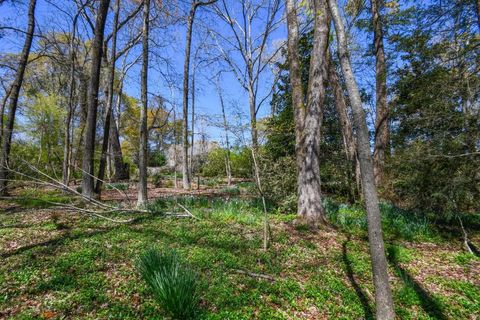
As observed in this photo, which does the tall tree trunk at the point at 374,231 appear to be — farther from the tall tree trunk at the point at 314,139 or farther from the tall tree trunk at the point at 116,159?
the tall tree trunk at the point at 116,159

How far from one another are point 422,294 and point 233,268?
2.47m

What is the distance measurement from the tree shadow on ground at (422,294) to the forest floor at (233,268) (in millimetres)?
15

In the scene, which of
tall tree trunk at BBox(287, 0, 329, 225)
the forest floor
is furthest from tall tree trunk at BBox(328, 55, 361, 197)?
tall tree trunk at BBox(287, 0, 329, 225)

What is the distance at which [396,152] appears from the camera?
A: 5.85 m

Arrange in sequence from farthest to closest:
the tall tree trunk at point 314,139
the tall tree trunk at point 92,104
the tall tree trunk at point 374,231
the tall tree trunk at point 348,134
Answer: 1. the tall tree trunk at point 348,134
2. the tall tree trunk at point 92,104
3. the tall tree trunk at point 314,139
4. the tall tree trunk at point 374,231

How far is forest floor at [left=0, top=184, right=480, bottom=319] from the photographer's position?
2.71 meters

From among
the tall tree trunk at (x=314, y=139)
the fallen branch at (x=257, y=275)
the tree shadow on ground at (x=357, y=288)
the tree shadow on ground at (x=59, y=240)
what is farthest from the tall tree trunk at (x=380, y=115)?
the tree shadow on ground at (x=59, y=240)

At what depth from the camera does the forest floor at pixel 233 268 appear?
8.90ft

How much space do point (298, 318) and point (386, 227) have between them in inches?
149

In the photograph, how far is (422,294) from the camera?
3207 mm

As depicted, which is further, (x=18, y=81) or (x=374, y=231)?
(x=18, y=81)

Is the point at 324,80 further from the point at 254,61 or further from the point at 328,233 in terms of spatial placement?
the point at 254,61

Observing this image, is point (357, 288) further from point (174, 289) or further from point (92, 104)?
point (92, 104)

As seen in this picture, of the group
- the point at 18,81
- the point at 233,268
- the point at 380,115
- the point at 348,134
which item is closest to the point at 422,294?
the point at 233,268
